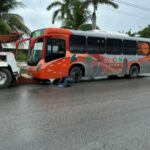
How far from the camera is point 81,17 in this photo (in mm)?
41344

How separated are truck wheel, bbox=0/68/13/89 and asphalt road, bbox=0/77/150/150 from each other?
2.23m

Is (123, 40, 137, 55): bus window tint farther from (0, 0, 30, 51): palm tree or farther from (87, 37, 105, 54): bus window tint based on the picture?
(0, 0, 30, 51): palm tree

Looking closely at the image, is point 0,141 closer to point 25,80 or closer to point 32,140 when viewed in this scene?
point 32,140

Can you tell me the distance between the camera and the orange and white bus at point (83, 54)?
1798 centimetres

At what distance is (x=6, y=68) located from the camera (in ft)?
53.4

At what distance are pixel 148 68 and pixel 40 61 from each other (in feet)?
27.8

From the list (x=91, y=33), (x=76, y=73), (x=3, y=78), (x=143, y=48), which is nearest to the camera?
(x=3, y=78)

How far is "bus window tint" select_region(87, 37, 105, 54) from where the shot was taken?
1967 centimetres

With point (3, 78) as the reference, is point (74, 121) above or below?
below

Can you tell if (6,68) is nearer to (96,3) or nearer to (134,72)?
(134,72)

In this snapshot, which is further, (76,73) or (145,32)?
(145,32)

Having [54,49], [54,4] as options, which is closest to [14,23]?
[54,4]

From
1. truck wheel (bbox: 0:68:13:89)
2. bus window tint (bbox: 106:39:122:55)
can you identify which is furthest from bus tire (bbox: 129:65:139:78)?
truck wheel (bbox: 0:68:13:89)

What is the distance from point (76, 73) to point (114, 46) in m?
3.29
